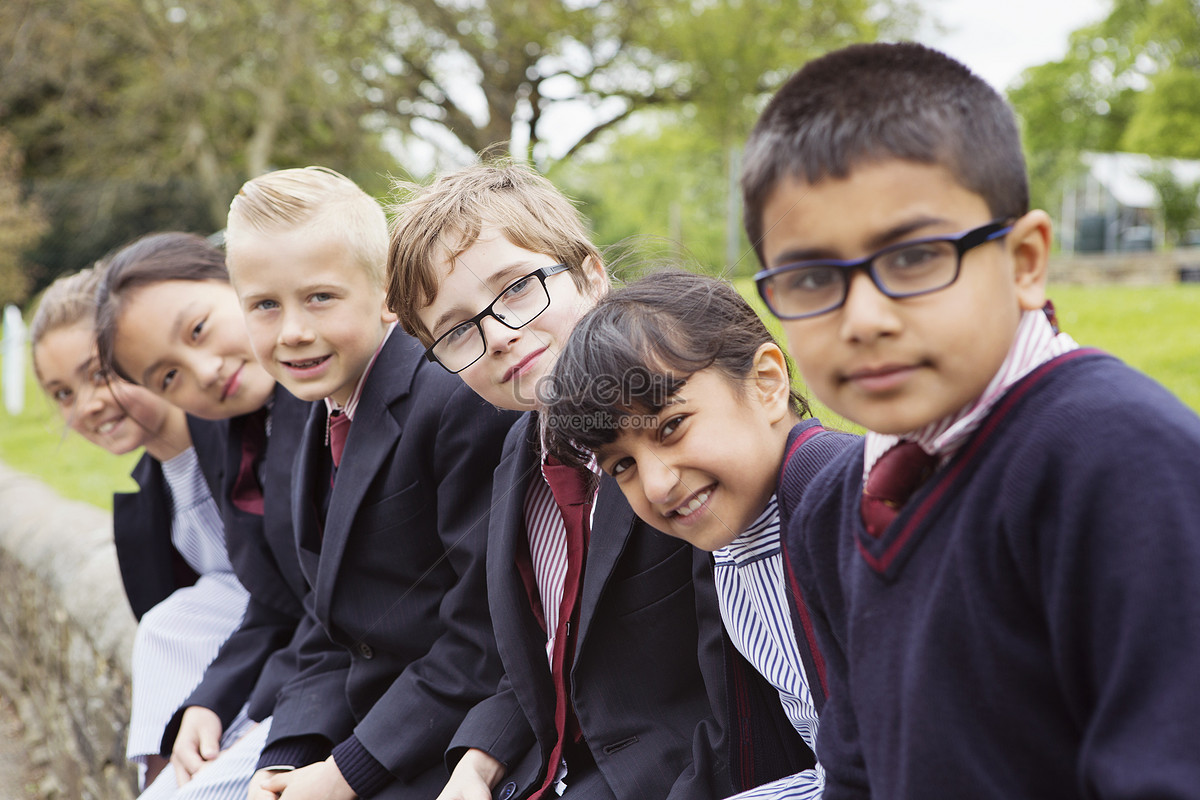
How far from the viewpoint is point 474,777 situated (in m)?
2.05

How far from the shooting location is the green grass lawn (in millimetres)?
4929

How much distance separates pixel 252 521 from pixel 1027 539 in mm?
2457

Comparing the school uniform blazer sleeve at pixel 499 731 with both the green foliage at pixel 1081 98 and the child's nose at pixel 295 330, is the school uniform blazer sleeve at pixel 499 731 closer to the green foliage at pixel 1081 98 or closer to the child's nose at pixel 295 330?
the child's nose at pixel 295 330

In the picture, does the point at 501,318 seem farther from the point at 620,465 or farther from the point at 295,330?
the point at 295,330

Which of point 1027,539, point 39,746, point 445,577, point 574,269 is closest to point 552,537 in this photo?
point 445,577

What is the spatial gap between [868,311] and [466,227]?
4.00ft

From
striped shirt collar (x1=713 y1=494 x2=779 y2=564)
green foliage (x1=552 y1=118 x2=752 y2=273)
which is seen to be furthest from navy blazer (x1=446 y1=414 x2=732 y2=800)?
green foliage (x1=552 y1=118 x2=752 y2=273)

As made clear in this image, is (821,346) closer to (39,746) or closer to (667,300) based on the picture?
(667,300)

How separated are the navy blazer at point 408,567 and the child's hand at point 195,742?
0.42 m

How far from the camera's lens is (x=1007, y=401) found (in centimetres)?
107

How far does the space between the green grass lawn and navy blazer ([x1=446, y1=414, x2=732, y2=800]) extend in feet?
6.97

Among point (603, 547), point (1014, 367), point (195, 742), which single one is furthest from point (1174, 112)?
point (1014, 367)

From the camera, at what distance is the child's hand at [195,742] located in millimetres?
2736

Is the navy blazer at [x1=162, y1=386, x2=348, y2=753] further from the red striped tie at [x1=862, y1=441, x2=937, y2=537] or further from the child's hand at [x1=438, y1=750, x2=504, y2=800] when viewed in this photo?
the red striped tie at [x1=862, y1=441, x2=937, y2=537]
